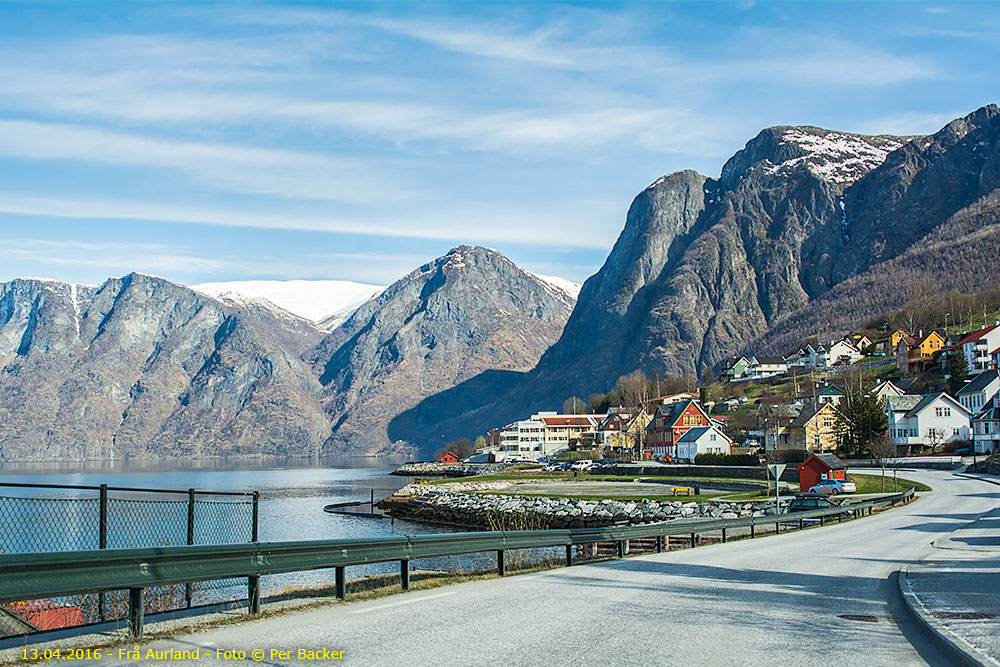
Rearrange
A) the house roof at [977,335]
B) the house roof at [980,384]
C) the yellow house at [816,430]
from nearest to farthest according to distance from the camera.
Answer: the house roof at [980,384] < the yellow house at [816,430] < the house roof at [977,335]

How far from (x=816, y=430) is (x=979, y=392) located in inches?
731

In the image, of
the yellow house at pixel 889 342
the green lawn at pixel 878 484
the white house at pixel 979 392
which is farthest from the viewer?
the yellow house at pixel 889 342

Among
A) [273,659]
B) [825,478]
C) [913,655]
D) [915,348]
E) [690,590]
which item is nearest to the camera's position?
[273,659]

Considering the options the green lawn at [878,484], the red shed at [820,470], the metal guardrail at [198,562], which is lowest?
the green lawn at [878,484]

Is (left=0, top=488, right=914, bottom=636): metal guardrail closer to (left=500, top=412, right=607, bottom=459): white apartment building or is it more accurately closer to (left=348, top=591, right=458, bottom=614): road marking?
(left=348, top=591, right=458, bottom=614): road marking

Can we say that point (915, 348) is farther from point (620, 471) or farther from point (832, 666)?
point (832, 666)

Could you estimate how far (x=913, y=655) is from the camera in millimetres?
9875

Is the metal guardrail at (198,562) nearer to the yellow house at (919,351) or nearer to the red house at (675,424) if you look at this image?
the red house at (675,424)

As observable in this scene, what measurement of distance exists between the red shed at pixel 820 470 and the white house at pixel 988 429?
4011cm

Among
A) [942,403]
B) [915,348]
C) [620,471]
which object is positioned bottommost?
[620,471]

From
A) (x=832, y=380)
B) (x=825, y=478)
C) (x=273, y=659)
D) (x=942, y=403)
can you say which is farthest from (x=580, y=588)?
(x=832, y=380)

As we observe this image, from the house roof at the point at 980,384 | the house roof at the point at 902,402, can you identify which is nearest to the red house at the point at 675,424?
the house roof at the point at 902,402

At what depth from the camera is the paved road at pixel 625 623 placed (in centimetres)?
952

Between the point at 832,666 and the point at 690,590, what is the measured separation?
19.1ft
